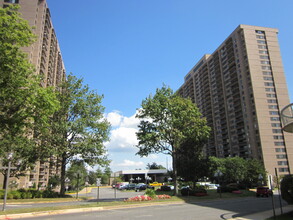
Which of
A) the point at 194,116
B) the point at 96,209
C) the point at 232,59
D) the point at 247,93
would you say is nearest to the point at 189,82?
the point at 232,59

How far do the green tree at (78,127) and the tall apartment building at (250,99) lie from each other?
6010 cm

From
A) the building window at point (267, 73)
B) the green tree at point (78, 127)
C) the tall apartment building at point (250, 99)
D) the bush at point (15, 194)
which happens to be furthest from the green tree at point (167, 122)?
the building window at point (267, 73)

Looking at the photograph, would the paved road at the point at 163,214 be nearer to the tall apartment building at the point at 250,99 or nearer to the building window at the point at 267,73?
the tall apartment building at the point at 250,99

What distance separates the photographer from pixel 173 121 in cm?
3055

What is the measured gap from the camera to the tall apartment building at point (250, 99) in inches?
2992

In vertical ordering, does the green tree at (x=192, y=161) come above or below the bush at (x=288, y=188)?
above

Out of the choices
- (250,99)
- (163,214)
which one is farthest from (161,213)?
(250,99)

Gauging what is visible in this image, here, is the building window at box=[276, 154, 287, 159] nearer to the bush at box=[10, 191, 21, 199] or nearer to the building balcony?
the building balcony

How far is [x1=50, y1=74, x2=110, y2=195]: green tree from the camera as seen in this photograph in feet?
101

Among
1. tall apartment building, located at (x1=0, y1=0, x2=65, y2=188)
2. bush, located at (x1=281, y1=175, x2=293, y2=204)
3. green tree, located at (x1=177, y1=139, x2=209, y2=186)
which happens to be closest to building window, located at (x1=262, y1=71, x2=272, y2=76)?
green tree, located at (x1=177, y1=139, x2=209, y2=186)

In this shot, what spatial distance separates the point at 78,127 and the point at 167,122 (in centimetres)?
1206

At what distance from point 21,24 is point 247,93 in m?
80.9

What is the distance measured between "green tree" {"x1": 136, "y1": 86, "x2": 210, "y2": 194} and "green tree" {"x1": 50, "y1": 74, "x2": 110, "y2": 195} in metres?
5.92

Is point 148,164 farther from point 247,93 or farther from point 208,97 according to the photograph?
point 247,93
